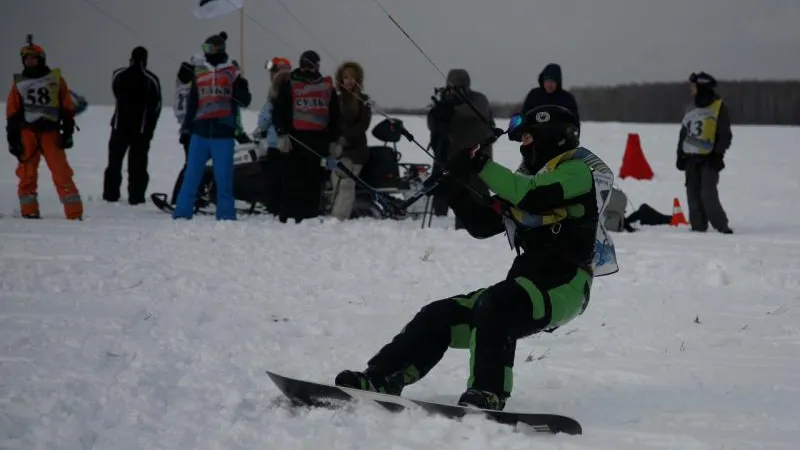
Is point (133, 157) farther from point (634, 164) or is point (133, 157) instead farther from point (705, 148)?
point (634, 164)

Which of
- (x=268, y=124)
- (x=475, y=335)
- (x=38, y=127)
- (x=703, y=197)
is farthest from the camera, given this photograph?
(x=703, y=197)

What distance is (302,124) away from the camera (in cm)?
1196

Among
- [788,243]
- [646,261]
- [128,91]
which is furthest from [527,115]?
[128,91]

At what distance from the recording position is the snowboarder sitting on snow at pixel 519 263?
15.7 ft

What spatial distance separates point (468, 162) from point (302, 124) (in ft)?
24.0

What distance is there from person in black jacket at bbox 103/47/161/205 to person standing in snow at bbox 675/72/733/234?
22.3ft

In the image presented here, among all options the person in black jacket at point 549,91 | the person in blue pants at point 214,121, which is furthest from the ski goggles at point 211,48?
the person in black jacket at point 549,91

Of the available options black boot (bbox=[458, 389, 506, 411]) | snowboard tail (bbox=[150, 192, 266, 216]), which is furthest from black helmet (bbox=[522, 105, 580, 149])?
snowboard tail (bbox=[150, 192, 266, 216])

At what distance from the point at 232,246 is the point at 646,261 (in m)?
3.54

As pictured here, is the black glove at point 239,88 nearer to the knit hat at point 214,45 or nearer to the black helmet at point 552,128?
the knit hat at point 214,45

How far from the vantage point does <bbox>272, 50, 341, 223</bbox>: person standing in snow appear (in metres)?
11.9

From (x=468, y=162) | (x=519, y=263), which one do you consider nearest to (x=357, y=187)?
(x=519, y=263)

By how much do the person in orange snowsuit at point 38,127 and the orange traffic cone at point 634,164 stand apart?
40.8ft

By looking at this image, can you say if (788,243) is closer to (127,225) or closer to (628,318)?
(628,318)
